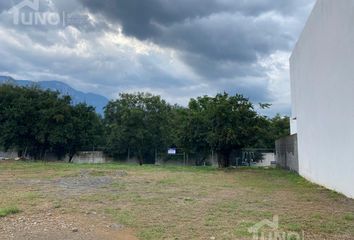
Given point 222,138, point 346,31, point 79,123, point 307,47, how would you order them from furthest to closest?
point 79,123 → point 222,138 → point 307,47 → point 346,31

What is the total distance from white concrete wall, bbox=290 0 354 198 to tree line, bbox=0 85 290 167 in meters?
8.44

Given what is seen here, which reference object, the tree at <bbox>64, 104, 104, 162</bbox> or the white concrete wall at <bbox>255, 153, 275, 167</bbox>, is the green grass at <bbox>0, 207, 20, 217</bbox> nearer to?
the tree at <bbox>64, 104, 104, 162</bbox>

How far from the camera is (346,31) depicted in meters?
9.42

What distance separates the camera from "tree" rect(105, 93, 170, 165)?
124 feet

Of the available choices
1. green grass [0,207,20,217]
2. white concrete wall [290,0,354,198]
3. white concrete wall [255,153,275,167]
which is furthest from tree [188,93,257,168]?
green grass [0,207,20,217]

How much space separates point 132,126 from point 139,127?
28.2 inches

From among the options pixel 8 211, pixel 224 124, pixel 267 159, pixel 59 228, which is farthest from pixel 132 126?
pixel 59 228

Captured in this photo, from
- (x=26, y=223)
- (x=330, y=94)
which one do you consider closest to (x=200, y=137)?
(x=330, y=94)

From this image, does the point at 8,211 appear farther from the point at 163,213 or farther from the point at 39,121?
the point at 39,121

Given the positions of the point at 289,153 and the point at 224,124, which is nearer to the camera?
the point at 289,153

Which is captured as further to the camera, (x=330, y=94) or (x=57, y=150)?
(x=57, y=150)

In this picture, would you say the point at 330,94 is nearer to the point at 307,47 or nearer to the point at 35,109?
the point at 307,47

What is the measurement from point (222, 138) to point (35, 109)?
1693 cm

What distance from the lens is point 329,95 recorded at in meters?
11.3
